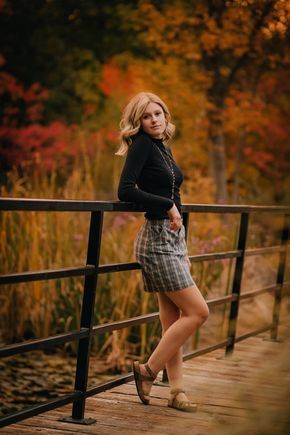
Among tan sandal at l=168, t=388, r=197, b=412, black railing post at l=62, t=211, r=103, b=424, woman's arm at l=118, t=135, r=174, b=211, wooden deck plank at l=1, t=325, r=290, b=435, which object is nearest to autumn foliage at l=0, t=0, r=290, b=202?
wooden deck plank at l=1, t=325, r=290, b=435

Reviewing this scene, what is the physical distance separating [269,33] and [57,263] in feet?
23.1

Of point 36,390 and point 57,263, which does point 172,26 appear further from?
point 36,390

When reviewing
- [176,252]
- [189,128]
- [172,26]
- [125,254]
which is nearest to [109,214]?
[125,254]

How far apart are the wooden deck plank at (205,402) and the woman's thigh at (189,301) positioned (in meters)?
0.33

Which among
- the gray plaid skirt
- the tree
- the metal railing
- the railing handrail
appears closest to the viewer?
the railing handrail

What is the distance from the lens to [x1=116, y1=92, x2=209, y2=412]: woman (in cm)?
427

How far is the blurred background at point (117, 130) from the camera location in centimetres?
820

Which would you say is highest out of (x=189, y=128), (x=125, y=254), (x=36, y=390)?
(x=189, y=128)

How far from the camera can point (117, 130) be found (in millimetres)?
19953

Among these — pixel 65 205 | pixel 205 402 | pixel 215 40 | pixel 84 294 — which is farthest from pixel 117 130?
pixel 205 402

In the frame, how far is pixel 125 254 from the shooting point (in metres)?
8.55

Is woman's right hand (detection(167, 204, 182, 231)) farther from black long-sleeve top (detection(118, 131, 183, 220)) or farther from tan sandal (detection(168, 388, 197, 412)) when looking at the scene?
tan sandal (detection(168, 388, 197, 412))

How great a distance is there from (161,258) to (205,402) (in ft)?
7.20

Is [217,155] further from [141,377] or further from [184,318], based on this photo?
[184,318]
